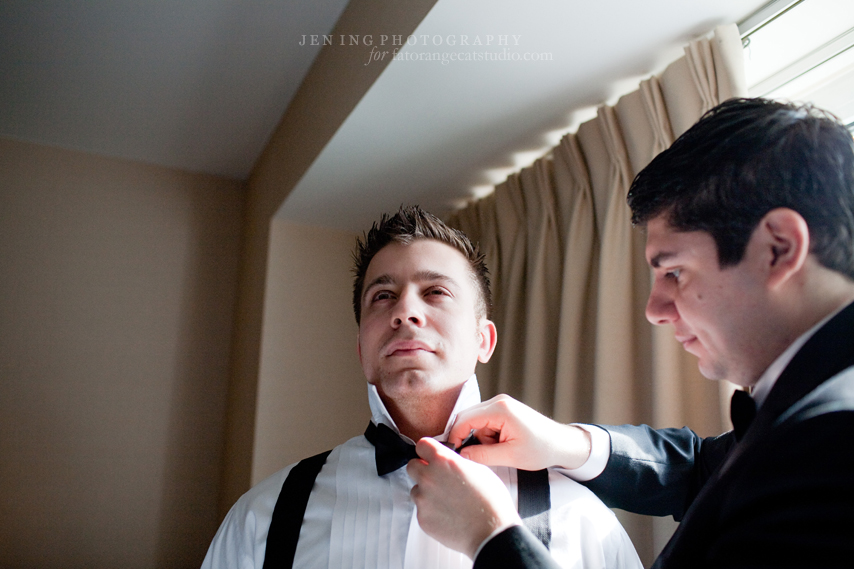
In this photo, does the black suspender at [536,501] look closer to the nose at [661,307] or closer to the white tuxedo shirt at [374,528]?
the white tuxedo shirt at [374,528]

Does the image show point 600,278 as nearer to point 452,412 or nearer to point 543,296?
point 543,296

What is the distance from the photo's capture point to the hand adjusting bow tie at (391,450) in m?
1.09

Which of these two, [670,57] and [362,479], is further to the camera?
[670,57]

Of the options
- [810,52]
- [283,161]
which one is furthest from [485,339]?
[283,161]

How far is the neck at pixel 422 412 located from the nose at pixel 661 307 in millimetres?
494

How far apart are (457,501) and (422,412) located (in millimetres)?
451

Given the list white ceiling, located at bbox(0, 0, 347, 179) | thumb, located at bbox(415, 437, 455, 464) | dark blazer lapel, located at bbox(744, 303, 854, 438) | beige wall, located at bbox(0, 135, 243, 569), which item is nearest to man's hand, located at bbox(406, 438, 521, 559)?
thumb, located at bbox(415, 437, 455, 464)

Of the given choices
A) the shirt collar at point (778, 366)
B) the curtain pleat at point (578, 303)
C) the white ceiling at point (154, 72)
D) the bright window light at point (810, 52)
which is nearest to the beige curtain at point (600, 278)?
the curtain pleat at point (578, 303)

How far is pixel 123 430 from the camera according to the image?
252 cm

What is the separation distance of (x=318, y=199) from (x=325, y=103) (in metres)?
0.46

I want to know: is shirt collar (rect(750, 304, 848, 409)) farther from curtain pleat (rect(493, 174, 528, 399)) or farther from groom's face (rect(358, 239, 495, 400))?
curtain pleat (rect(493, 174, 528, 399))

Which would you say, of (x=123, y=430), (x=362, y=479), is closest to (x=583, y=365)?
(x=362, y=479)

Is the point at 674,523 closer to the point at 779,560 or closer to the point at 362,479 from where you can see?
the point at 362,479

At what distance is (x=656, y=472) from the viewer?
1.06m
